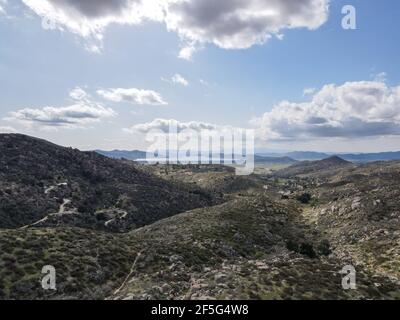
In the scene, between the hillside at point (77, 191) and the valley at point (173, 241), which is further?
the hillside at point (77, 191)

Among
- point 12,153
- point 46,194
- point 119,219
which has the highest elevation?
point 12,153

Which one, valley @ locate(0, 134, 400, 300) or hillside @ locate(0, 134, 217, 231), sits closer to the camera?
valley @ locate(0, 134, 400, 300)

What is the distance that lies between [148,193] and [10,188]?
39406 millimetres

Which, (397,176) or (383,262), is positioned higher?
(397,176)

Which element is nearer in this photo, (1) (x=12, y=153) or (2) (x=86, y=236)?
(2) (x=86, y=236)

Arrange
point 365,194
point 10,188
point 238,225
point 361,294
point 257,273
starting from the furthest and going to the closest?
1. point 10,188
2. point 365,194
3. point 238,225
4. point 257,273
5. point 361,294

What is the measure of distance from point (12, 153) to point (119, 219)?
154 ft

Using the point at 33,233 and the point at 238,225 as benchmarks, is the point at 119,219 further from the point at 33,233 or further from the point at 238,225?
the point at 33,233

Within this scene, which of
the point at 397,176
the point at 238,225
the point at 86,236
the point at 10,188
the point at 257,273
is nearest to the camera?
the point at 257,273

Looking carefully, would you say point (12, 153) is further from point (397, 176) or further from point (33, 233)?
point (397, 176)

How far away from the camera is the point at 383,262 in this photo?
4906 centimetres

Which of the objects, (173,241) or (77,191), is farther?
(77,191)

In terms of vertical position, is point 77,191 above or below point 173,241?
above
